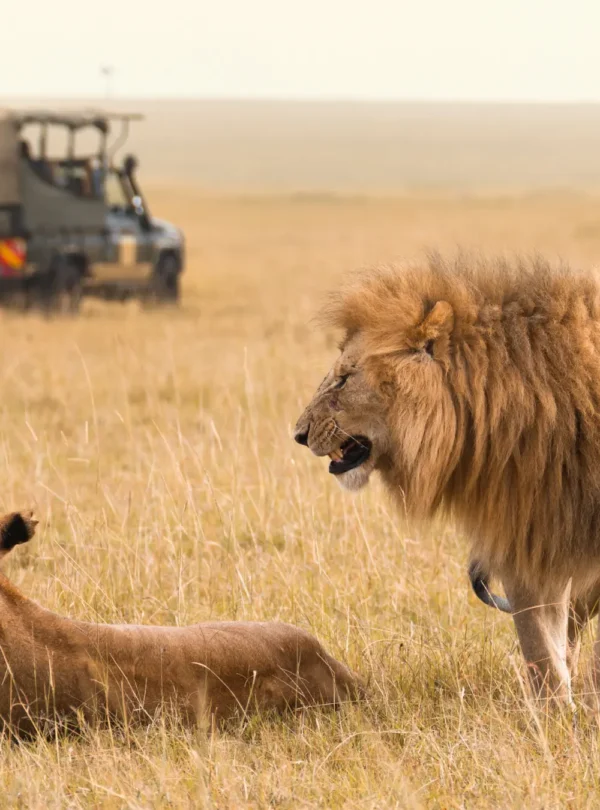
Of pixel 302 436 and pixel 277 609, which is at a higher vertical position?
pixel 302 436

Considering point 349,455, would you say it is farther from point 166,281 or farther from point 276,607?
→ point 166,281

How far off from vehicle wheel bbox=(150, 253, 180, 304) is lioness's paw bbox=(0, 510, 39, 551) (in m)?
14.3

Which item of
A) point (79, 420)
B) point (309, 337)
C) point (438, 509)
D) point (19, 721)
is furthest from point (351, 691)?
point (309, 337)

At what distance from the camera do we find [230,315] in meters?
17.5

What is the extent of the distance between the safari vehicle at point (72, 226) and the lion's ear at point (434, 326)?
13124 mm

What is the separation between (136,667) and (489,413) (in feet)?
3.83

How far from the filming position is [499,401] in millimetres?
3508

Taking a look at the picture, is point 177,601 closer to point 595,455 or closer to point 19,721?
point 19,721

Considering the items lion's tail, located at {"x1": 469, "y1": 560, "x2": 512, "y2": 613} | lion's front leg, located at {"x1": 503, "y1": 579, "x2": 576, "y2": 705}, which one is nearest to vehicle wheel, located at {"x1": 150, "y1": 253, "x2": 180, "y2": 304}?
lion's tail, located at {"x1": 469, "y1": 560, "x2": 512, "y2": 613}

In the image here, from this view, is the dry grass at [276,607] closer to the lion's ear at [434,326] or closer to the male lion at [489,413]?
the male lion at [489,413]

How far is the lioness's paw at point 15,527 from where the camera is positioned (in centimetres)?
350

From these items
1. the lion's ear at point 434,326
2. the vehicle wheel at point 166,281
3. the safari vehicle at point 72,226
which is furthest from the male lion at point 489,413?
the vehicle wheel at point 166,281

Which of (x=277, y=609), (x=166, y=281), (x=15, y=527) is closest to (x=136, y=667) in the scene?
(x=15, y=527)

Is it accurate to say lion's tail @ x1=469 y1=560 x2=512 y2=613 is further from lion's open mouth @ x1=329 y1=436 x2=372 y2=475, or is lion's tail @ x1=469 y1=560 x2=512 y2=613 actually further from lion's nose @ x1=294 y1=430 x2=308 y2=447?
lion's nose @ x1=294 y1=430 x2=308 y2=447
